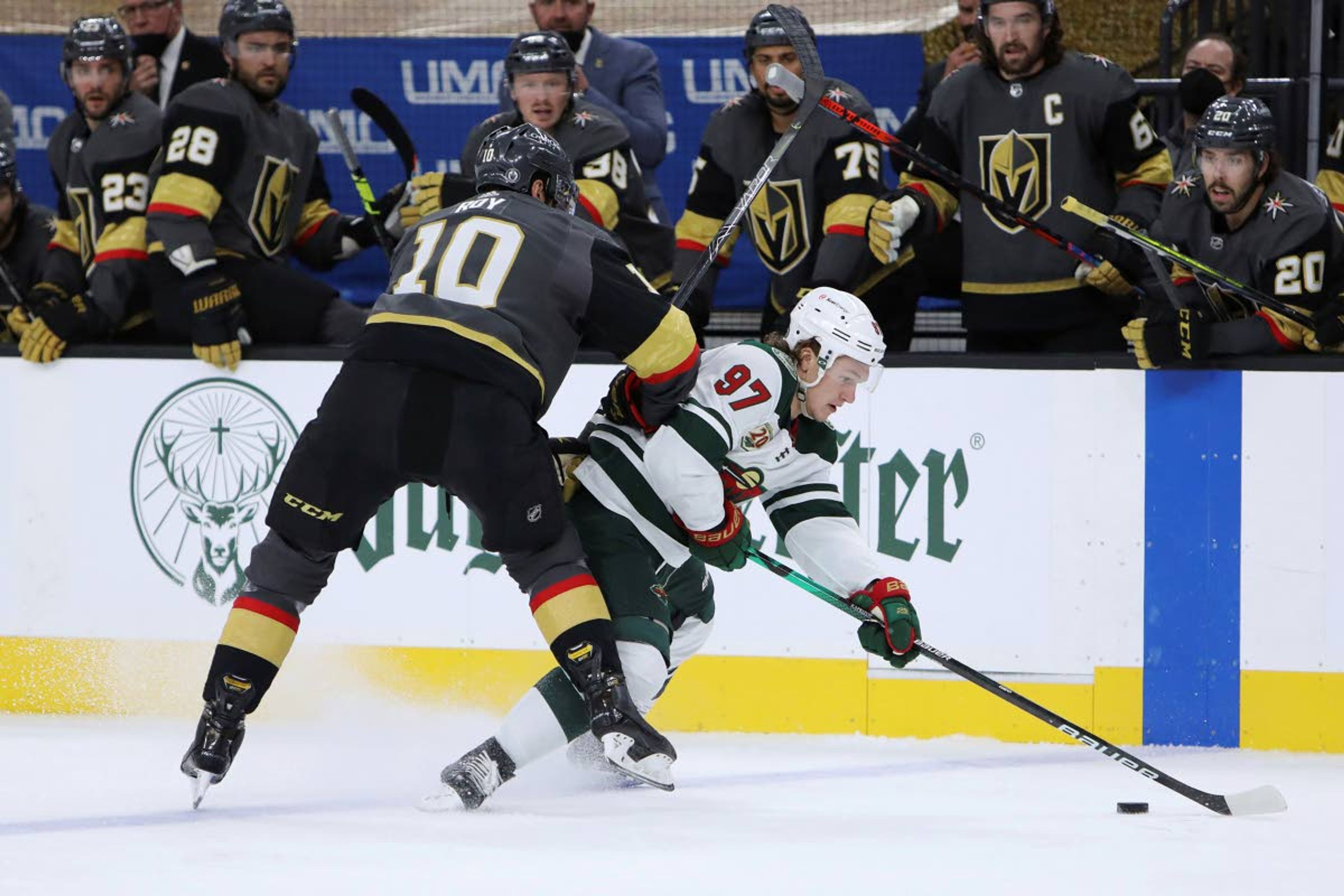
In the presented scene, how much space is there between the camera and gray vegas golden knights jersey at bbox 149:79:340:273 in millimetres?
4539

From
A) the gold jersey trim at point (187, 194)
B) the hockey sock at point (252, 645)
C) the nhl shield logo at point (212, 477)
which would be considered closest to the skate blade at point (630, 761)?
the hockey sock at point (252, 645)

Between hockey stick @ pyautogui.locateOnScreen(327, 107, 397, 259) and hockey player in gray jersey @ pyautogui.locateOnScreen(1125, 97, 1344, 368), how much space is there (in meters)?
2.01

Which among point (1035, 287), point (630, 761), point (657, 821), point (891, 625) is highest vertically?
point (1035, 287)

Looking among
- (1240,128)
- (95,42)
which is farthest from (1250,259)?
(95,42)

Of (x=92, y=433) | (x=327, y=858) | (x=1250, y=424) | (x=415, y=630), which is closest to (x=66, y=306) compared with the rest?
(x=92, y=433)

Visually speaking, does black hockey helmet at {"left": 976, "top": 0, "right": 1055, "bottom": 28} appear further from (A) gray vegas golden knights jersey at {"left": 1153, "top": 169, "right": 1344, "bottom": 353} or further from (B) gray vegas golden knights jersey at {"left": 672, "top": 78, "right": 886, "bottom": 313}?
(A) gray vegas golden knights jersey at {"left": 1153, "top": 169, "right": 1344, "bottom": 353}

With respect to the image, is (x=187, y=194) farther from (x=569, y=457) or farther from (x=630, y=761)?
(x=630, y=761)

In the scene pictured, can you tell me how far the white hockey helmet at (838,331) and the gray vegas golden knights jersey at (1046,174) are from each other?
1.22 meters

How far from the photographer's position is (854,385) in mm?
3488

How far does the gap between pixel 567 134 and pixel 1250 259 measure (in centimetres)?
172

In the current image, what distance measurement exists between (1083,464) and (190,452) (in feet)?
7.15

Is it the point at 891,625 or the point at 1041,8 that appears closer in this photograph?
the point at 891,625

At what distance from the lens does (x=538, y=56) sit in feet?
15.2

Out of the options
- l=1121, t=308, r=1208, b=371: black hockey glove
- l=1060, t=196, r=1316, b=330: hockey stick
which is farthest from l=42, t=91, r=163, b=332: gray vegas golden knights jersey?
l=1121, t=308, r=1208, b=371: black hockey glove
